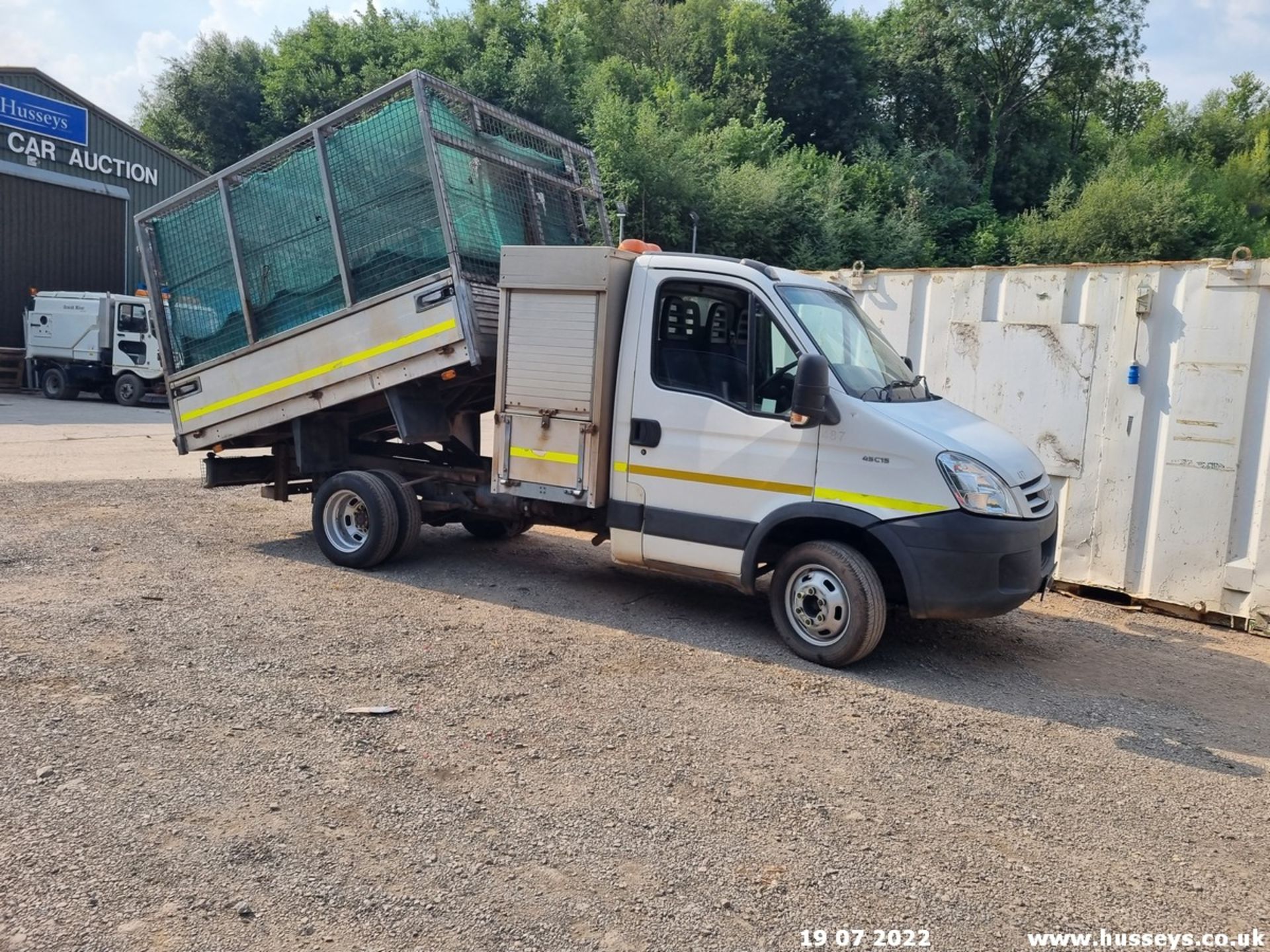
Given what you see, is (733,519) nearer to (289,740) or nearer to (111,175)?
(289,740)

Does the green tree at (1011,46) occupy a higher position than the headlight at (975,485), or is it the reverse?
the green tree at (1011,46)

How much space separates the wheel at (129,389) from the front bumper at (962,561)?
20802 mm

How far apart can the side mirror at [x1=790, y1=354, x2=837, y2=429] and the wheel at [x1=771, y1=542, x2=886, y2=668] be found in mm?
824

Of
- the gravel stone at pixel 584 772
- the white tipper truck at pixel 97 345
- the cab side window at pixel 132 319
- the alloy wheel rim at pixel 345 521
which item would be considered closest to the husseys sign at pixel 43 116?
the white tipper truck at pixel 97 345

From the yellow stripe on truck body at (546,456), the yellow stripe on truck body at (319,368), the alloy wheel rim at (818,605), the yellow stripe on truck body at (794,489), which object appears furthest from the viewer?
the yellow stripe on truck body at (319,368)

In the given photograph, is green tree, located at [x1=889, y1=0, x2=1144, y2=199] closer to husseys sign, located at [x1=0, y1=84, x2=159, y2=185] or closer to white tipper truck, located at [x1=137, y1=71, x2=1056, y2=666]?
husseys sign, located at [x1=0, y1=84, x2=159, y2=185]

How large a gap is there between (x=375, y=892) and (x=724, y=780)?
5.19ft

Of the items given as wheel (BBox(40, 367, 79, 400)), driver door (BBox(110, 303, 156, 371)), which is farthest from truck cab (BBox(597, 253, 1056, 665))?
wheel (BBox(40, 367, 79, 400))

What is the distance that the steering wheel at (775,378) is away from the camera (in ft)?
19.6

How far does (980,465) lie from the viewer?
556cm

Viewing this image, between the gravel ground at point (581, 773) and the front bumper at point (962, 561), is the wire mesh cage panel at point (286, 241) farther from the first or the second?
the front bumper at point (962, 561)

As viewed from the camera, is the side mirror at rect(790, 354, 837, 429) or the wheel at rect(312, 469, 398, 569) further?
the wheel at rect(312, 469, 398, 569)

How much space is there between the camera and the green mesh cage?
7.00 m

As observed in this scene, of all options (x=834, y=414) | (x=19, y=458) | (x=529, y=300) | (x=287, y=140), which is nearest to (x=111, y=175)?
(x=19, y=458)
